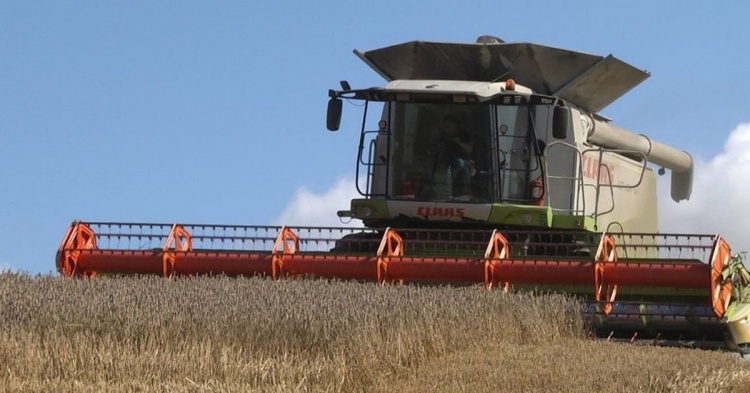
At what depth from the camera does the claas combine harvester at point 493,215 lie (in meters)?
10.8

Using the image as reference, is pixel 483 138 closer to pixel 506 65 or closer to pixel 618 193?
pixel 506 65

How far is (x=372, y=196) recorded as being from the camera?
1236 centimetres

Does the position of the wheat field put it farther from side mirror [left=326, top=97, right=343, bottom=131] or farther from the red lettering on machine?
side mirror [left=326, top=97, right=343, bottom=131]

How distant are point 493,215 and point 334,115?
5.38ft

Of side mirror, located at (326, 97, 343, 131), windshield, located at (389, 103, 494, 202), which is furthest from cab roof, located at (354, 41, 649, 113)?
side mirror, located at (326, 97, 343, 131)

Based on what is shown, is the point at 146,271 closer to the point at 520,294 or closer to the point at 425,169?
the point at 425,169

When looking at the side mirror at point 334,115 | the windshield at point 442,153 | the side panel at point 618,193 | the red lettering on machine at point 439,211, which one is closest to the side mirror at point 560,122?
the windshield at point 442,153

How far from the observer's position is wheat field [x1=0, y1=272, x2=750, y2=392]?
25.4ft

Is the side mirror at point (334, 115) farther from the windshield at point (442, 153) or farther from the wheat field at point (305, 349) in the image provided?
the wheat field at point (305, 349)

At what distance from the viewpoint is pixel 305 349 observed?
8344 mm

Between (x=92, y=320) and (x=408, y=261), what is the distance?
3505mm

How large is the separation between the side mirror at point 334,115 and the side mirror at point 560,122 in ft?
6.31

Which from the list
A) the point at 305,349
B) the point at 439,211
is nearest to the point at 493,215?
the point at 439,211

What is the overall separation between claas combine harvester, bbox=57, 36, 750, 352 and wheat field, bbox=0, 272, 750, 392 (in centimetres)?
116
